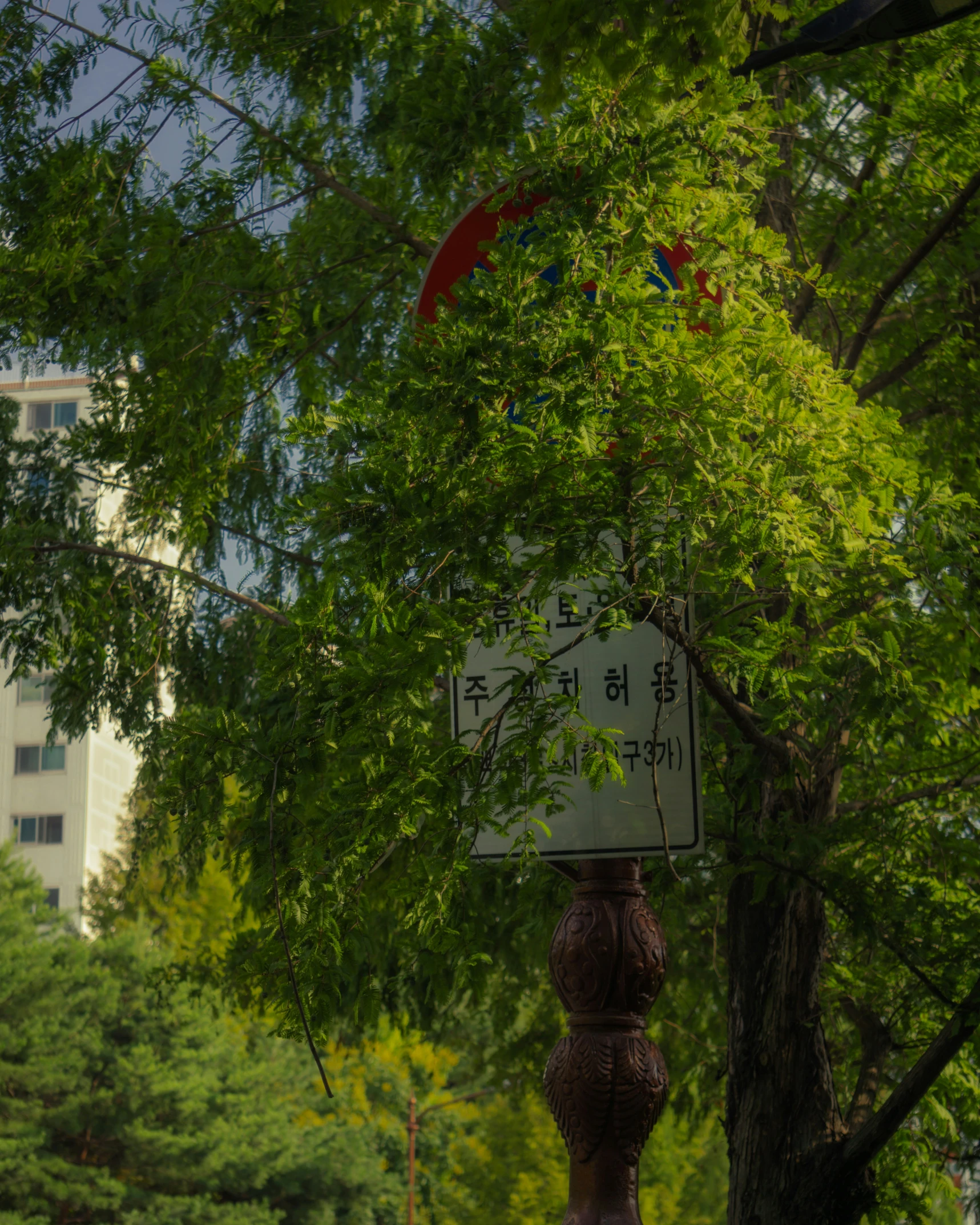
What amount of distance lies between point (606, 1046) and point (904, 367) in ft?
14.9

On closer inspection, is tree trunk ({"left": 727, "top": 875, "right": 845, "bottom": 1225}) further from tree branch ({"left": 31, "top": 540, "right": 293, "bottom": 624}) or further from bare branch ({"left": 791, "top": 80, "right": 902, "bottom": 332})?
bare branch ({"left": 791, "top": 80, "right": 902, "bottom": 332})

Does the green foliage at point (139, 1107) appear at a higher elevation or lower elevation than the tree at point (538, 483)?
lower

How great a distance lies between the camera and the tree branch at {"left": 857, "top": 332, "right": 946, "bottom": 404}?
7.15 metres

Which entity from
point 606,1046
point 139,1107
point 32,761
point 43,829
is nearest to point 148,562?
point 606,1046

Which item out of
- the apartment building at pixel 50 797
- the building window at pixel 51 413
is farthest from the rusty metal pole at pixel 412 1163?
the building window at pixel 51 413

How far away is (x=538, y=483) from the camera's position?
141 inches

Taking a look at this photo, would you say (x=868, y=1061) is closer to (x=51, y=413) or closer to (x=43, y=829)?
(x=43, y=829)

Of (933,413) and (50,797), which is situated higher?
(933,413)

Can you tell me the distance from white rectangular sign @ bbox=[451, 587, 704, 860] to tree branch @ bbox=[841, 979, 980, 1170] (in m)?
1.61

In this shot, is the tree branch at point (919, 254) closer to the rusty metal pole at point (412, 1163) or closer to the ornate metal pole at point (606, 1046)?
the ornate metal pole at point (606, 1046)

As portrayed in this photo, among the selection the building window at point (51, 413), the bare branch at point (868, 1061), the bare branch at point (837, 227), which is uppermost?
the building window at point (51, 413)

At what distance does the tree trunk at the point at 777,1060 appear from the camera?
5.91 metres

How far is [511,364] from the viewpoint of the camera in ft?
11.5

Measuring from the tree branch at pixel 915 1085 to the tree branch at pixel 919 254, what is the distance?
3058 millimetres
